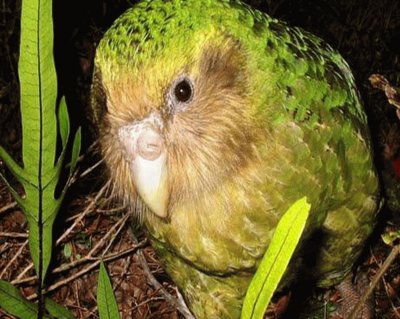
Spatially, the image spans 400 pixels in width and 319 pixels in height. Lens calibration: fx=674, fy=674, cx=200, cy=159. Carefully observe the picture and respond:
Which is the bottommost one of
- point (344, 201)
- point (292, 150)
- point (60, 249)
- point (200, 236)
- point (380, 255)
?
point (60, 249)

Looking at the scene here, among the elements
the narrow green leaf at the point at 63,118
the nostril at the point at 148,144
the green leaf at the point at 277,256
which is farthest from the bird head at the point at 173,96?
the green leaf at the point at 277,256

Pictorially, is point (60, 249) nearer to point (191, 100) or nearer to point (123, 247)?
point (123, 247)

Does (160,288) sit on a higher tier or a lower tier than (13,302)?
lower

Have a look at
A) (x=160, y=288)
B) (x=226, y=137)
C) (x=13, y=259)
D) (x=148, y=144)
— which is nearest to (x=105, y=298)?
(x=148, y=144)

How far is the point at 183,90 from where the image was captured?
145 centimetres

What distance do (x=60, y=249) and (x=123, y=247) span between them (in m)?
0.24

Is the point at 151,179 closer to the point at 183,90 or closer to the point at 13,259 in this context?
the point at 183,90

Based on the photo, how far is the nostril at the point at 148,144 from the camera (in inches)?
57.0

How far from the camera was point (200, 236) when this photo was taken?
1.75 m

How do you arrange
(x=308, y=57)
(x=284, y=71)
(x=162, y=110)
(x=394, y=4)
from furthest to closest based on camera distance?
1. (x=394, y=4)
2. (x=308, y=57)
3. (x=284, y=71)
4. (x=162, y=110)

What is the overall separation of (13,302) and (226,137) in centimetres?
62

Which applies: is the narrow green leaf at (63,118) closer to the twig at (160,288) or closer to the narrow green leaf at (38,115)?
the narrow green leaf at (38,115)

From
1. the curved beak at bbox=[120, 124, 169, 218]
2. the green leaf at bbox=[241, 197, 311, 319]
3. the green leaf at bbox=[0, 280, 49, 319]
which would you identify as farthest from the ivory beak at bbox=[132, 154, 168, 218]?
the green leaf at bbox=[241, 197, 311, 319]

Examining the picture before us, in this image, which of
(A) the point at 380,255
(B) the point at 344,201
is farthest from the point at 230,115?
(A) the point at 380,255
